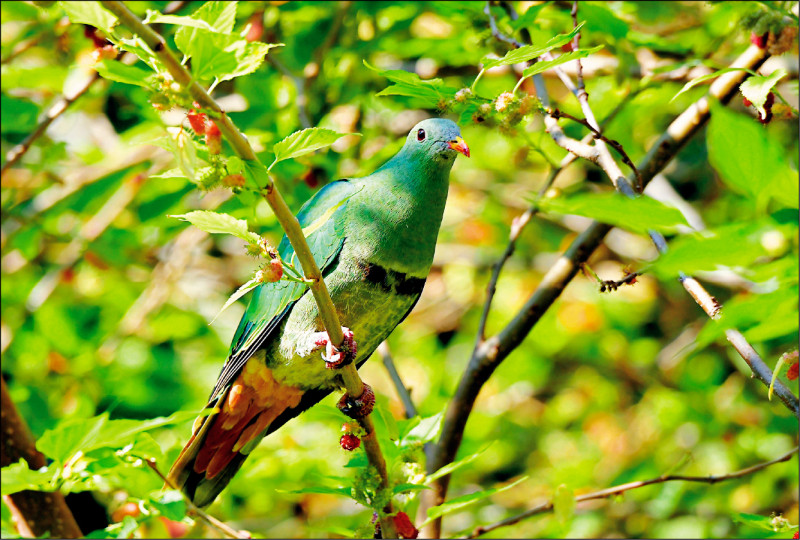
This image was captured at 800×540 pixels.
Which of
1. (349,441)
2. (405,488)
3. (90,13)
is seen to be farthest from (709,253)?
(349,441)

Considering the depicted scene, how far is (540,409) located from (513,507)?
31.7 inches

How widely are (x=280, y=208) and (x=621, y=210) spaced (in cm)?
62

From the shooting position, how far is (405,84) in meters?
1.60

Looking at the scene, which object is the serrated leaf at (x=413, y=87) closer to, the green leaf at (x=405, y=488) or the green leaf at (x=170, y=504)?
the green leaf at (x=405, y=488)

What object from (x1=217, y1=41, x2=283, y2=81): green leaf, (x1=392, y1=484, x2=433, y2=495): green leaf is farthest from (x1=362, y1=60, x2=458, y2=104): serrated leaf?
(x1=392, y1=484, x2=433, y2=495): green leaf

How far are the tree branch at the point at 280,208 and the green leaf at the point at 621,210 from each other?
0.57m

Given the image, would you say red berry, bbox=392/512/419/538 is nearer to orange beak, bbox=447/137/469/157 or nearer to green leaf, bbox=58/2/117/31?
orange beak, bbox=447/137/469/157

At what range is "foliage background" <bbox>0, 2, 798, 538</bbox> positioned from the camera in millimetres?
2967

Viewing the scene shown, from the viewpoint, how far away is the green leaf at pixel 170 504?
1.68 metres

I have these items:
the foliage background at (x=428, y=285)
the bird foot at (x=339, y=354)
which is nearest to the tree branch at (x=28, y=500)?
the foliage background at (x=428, y=285)

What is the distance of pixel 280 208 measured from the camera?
4.36 feet

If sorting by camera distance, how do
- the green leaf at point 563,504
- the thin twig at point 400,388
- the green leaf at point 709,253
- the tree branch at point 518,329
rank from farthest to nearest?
the thin twig at point 400,388
the tree branch at point 518,329
the green leaf at point 563,504
the green leaf at point 709,253

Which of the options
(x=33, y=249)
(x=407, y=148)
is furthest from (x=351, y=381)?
(x=33, y=249)

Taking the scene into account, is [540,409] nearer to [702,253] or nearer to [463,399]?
[463,399]
